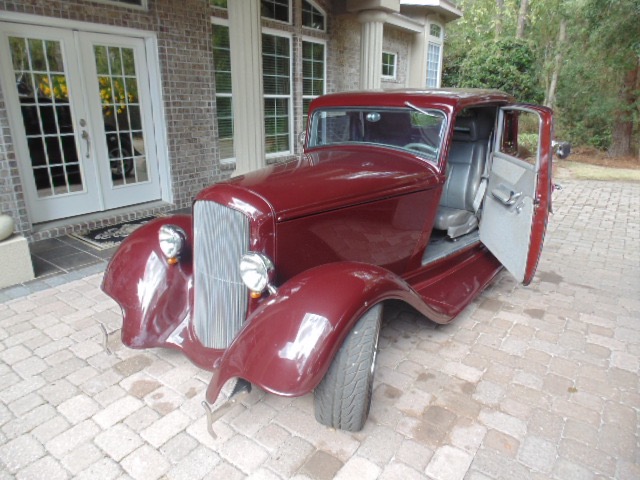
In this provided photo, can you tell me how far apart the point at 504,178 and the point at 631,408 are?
1674 millimetres

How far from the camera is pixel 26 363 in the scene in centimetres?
268

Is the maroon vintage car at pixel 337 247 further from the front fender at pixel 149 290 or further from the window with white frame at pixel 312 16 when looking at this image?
the window with white frame at pixel 312 16

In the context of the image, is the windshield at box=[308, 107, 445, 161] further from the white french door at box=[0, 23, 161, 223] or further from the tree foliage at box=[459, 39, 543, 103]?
the tree foliage at box=[459, 39, 543, 103]

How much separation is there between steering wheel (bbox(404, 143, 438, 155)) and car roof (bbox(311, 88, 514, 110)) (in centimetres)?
27

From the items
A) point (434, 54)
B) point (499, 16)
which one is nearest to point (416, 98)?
point (434, 54)

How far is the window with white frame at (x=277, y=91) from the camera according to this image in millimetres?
7461

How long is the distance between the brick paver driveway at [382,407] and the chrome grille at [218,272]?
15.4 inches

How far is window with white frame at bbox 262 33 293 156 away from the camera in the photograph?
24.5ft

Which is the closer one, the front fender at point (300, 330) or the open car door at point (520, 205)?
the front fender at point (300, 330)

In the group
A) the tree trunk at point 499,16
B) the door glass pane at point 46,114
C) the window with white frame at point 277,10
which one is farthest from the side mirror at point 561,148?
the tree trunk at point 499,16

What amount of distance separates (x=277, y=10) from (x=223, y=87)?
1906 millimetres

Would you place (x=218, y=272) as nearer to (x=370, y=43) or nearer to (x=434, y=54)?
(x=370, y=43)

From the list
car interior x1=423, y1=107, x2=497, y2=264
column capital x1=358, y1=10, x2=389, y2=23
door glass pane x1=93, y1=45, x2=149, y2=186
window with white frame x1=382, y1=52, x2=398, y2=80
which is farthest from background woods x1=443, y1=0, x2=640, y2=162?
door glass pane x1=93, y1=45, x2=149, y2=186

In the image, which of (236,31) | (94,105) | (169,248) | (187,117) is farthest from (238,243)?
(187,117)
